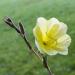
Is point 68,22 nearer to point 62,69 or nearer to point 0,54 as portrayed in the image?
point 0,54

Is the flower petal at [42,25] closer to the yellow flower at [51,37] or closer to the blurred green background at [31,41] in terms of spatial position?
the yellow flower at [51,37]

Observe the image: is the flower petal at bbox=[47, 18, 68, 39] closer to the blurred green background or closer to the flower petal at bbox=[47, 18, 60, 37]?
the flower petal at bbox=[47, 18, 60, 37]

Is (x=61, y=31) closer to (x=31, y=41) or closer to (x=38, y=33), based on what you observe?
(x=38, y=33)

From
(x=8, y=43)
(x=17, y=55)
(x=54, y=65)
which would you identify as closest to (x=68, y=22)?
(x=8, y=43)

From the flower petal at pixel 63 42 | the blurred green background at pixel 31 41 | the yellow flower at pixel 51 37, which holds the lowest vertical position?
the blurred green background at pixel 31 41

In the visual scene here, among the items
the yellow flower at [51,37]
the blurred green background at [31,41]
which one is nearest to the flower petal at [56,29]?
the yellow flower at [51,37]

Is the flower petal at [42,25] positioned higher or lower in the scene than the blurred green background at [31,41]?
higher
